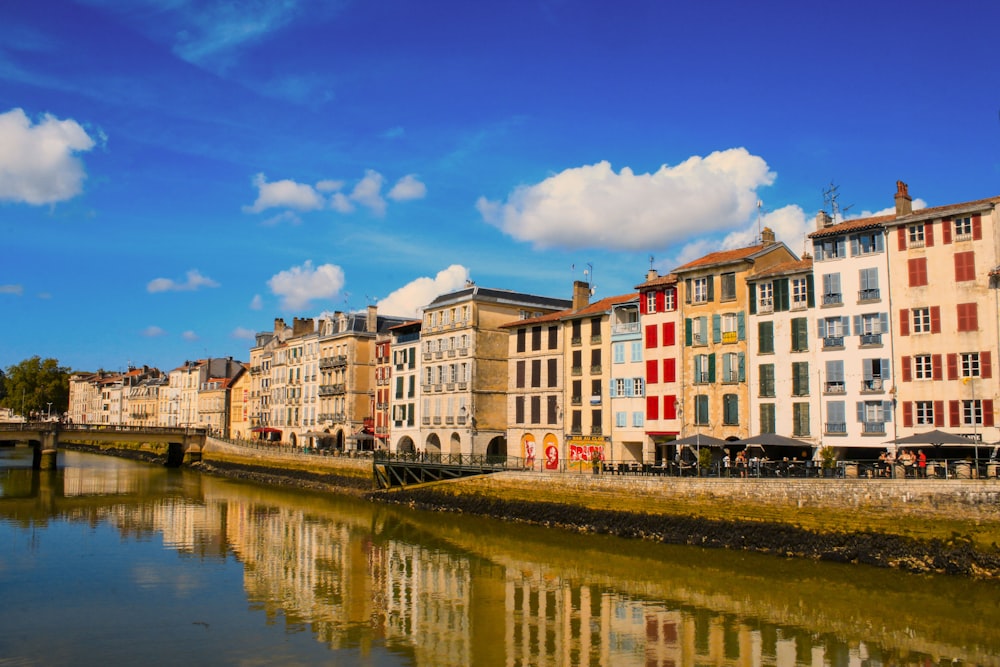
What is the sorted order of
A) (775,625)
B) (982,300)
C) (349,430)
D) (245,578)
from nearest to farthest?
(775,625), (245,578), (982,300), (349,430)

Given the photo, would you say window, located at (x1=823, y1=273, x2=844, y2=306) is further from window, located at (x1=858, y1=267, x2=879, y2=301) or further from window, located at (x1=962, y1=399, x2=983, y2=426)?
window, located at (x1=962, y1=399, x2=983, y2=426)

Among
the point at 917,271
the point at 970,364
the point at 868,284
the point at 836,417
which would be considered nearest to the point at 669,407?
the point at 836,417

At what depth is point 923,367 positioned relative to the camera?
3497 centimetres

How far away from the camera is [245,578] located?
30.2m

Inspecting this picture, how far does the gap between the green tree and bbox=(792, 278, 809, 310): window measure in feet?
425

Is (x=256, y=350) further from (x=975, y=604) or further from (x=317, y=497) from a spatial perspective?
(x=975, y=604)

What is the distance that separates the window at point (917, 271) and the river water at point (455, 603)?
1416 cm

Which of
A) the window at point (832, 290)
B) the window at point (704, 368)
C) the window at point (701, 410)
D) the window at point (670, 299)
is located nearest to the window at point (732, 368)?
the window at point (704, 368)

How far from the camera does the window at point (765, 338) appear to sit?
133 ft

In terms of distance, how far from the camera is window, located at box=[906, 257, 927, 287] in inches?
1384

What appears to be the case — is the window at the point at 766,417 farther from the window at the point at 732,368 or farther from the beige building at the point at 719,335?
the window at the point at 732,368

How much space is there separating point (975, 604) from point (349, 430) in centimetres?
5891

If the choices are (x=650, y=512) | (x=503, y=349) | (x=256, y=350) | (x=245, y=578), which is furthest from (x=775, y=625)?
(x=256, y=350)

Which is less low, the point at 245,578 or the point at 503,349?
the point at 503,349
